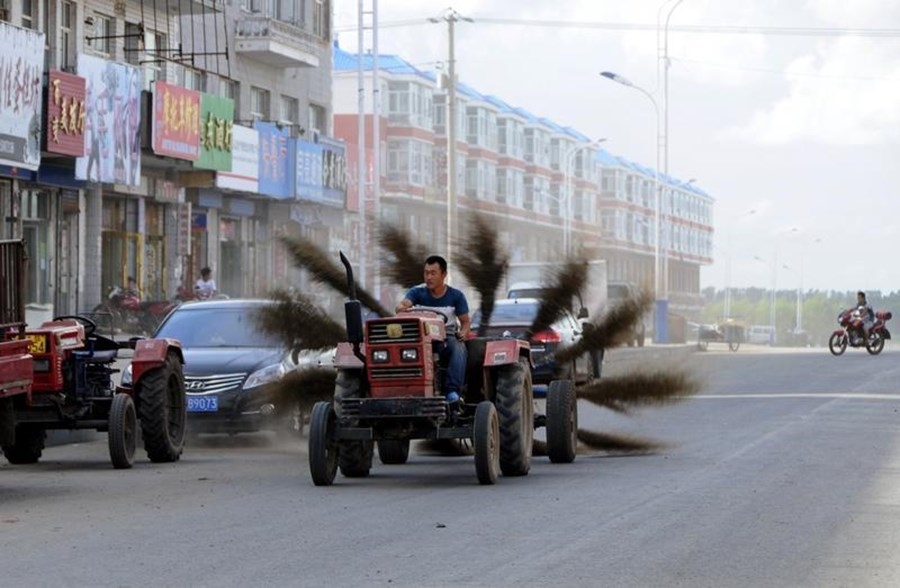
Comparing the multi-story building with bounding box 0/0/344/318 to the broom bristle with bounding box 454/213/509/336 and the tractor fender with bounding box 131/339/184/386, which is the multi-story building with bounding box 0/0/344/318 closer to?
the tractor fender with bounding box 131/339/184/386

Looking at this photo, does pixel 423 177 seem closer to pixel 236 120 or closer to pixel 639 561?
pixel 236 120

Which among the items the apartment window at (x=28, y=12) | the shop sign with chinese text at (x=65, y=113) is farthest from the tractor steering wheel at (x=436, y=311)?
the apartment window at (x=28, y=12)

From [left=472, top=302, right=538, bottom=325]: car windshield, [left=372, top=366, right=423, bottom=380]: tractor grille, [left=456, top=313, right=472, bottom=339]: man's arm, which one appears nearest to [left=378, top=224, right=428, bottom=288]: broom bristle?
[left=456, top=313, right=472, bottom=339]: man's arm

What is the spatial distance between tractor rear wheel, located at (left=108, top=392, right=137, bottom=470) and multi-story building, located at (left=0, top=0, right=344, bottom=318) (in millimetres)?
13419

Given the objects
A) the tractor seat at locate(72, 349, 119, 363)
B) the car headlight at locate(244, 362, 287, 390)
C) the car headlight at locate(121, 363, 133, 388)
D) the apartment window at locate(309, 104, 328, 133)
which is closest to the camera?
the tractor seat at locate(72, 349, 119, 363)

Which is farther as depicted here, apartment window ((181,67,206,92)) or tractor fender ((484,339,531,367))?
apartment window ((181,67,206,92))

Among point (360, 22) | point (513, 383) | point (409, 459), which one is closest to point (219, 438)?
point (409, 459)

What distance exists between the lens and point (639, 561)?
9.89 meters

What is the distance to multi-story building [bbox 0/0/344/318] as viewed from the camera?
38281 millimetres

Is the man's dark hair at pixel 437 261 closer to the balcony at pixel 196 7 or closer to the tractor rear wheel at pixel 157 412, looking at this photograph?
the tractor rear wheel at pixel 157 412

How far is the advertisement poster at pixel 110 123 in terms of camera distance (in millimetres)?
39344

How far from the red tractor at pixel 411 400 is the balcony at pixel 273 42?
1460 inches

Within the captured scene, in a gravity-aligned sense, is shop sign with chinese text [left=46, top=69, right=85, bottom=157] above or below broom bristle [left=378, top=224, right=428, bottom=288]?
above

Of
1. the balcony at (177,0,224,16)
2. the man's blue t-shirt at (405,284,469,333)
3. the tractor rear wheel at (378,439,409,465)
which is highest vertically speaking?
the balcony at (177,0,224,16)
